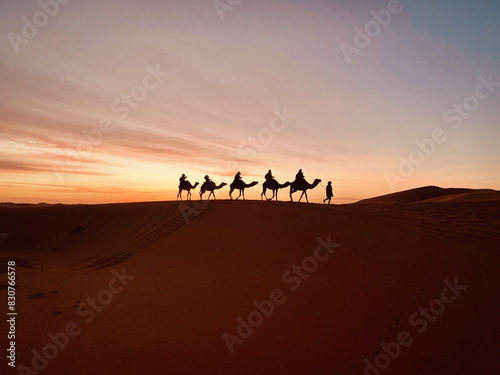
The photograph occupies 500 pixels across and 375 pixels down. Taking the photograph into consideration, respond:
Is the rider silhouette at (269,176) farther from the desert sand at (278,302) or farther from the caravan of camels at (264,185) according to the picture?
the desert sand at (278,302)

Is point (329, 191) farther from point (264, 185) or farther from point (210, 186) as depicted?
point (210, 186)

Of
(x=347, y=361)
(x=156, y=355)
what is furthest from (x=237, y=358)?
(x=347, y=361)

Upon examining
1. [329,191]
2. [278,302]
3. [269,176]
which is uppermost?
[269,176]

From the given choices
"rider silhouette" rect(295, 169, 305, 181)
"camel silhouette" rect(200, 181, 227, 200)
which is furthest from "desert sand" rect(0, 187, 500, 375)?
"camel silhouette" rect(200, 181, 227, 200)

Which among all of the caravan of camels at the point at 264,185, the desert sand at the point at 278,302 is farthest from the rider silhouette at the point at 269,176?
the desert sand at the point at 278,302

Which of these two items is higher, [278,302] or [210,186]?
[210,186]

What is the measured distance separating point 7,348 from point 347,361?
16.5 feet

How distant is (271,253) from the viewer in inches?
350

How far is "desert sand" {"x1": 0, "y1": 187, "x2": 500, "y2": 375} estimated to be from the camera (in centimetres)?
427

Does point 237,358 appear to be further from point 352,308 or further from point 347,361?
point 352,308

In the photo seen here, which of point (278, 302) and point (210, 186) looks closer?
point (278, 302)

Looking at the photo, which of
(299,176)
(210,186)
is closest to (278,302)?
(299,176)

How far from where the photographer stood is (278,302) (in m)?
5.93

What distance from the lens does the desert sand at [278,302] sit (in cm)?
427
